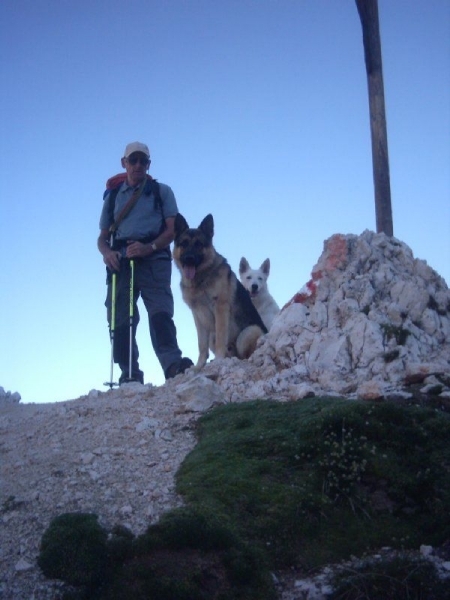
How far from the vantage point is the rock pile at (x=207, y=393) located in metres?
4.99

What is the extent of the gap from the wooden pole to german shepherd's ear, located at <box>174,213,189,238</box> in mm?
2696

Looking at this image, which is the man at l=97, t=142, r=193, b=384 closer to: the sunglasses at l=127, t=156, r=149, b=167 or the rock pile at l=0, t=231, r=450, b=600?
the sunglasses at l=127, t=156, r=149, b=167

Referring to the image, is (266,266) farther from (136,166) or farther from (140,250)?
(140,250)

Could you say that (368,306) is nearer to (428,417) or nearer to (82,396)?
(428,417)

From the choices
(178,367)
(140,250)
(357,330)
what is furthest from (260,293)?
(357,330)

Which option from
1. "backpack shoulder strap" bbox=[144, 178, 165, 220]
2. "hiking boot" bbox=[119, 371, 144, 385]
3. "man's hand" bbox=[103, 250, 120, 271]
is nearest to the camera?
"hiking boot" bbox=[119, 371, 144, 385]

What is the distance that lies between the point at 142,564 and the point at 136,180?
21.0ft

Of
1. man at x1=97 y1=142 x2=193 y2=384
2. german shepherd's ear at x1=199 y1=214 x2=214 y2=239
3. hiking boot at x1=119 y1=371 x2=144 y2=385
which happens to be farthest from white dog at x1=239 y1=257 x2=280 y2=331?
hiking boot at x1=119 y1=371 x2=144 y2=385

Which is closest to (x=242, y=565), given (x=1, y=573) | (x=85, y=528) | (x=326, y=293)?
(x=85, y=528)

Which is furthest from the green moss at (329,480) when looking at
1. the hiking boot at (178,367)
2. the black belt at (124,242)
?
the black belt at (124,242)

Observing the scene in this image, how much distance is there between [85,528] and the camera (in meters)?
4.45

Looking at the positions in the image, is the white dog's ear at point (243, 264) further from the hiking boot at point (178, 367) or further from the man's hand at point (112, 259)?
the hiking boot at point (178, 367)

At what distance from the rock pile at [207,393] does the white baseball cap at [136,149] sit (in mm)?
2648

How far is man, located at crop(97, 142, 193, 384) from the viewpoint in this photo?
30.8ft
